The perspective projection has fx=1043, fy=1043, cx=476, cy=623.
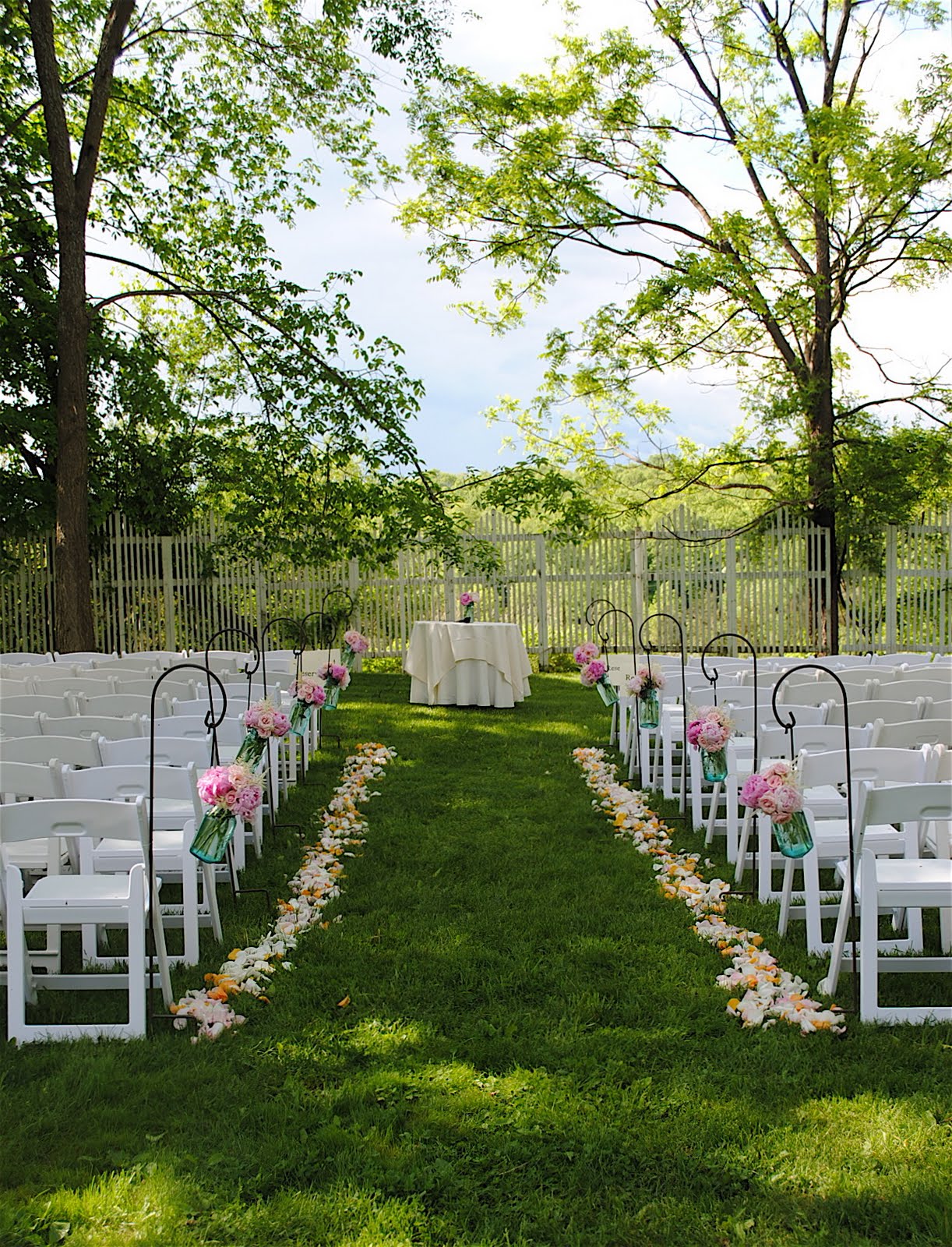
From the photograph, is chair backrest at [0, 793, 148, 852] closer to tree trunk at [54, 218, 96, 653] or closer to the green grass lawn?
the green grass lawn

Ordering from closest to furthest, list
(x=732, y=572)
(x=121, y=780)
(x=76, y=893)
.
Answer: (x=76, y=893) → (x=121, y=780) → (x=732, y=572)

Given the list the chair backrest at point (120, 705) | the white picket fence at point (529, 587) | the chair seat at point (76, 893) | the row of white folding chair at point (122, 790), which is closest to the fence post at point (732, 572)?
the white picket fence at point (529, 587)

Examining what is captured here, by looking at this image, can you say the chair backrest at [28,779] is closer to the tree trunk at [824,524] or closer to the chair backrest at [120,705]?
the chair backrest at [120,705]

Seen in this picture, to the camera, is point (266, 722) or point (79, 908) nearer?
point (79, 908)

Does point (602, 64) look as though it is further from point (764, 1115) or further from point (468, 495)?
point (764, 1115)

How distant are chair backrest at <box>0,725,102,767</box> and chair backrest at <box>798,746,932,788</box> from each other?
128 inches

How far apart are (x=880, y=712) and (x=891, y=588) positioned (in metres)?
11.6

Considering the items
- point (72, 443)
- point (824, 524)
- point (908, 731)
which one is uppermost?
point (72, 443)

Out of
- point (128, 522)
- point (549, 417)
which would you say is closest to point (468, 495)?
point (549, 417)

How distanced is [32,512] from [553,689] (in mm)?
7545

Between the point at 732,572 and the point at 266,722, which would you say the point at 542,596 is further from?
the point at 266,722

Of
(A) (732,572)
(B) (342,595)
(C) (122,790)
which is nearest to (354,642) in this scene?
(C) (122,790)

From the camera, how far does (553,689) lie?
13.6m

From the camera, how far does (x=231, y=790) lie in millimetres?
3912
